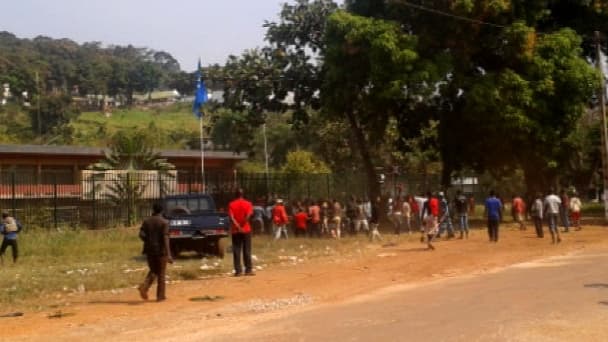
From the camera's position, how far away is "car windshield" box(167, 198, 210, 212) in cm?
2333

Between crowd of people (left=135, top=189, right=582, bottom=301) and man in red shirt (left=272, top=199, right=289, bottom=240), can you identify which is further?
man in red shirt (left=272, top=199, right=289, bottom=240)

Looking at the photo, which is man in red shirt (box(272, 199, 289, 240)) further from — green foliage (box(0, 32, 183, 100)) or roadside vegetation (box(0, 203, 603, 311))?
green foliage (box(0, 32, 183, 100))

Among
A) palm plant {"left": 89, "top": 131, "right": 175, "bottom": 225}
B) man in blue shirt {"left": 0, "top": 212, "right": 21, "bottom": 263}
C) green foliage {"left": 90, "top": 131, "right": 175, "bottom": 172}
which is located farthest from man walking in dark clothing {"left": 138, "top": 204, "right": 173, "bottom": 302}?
green foliage {"left": 90, "top": 131, "right": 175, "bottom": 172}

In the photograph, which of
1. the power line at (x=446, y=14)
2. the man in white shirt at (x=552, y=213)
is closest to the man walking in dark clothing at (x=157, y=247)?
the man in white shirt at (x=552, y=213)

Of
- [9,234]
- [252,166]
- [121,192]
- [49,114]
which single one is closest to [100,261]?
[9,234]

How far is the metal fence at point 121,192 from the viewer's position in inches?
1257

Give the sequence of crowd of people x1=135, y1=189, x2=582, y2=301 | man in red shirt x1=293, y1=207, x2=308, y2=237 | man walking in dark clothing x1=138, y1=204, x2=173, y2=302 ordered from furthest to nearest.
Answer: man in red shirt x1=293, y1=207, x2=308, y2=237 → crowd of people x1=135, y1=189, x2=582, y2=301 → man walking in dark clothing x1=138, y1=204, x2=173, y2=302

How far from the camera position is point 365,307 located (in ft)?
40.9

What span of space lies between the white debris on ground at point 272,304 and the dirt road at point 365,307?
2 cm

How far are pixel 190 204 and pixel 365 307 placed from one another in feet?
39.3

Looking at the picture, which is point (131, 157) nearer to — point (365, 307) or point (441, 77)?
point (441, 77)

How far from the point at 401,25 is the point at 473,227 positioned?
9.37 m

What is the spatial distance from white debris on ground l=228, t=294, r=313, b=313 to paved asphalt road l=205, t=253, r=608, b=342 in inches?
28.8

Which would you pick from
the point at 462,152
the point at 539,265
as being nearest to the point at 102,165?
the point at 462,152
